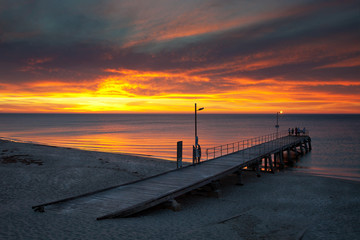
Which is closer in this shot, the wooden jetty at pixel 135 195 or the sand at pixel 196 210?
the sand at pixel 196 210

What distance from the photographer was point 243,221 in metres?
10.5

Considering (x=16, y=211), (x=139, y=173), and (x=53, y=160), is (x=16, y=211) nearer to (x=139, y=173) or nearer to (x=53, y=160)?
(x=139, y=173)

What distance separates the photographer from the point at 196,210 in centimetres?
1190

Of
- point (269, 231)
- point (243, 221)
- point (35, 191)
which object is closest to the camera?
point (269, 231)

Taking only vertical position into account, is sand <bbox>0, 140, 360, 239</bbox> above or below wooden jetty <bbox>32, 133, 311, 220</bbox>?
below

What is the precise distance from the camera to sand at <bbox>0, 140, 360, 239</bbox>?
27.3 ft

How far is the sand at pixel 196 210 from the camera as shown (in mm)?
8336

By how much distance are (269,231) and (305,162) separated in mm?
24362

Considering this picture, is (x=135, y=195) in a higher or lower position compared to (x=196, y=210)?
higher

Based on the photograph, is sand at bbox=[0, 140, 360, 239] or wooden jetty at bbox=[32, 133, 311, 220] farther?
wooden jetty at bbox=[32, 133, 311, 220]

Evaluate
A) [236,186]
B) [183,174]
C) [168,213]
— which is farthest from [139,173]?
[168,213]

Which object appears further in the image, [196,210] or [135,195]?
[196,210]

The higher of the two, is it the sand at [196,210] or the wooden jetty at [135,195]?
the wooden jetty at [135,195]

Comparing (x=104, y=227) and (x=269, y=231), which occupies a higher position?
(x=104, y=227)
